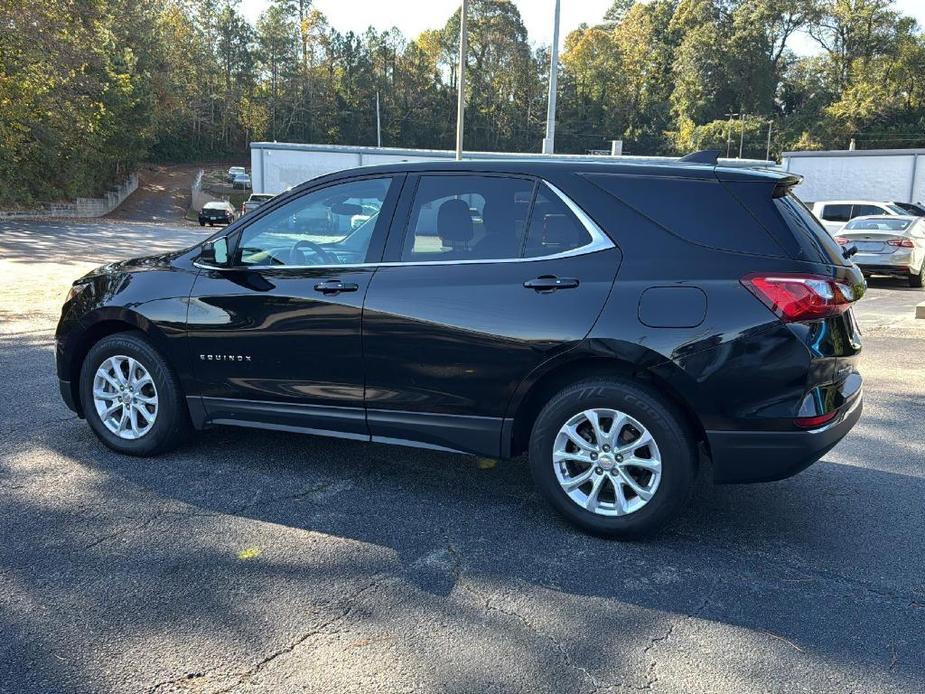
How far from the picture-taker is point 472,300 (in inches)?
154

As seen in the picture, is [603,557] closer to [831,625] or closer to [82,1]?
[831,625]

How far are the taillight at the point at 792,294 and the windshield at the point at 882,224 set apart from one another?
14.8 metres

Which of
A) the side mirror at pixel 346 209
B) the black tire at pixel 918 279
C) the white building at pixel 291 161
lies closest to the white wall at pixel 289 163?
the white building at pixel 291 161

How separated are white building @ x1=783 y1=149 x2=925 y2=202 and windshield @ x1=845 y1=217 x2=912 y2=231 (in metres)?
19.3

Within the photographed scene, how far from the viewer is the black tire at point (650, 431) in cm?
360

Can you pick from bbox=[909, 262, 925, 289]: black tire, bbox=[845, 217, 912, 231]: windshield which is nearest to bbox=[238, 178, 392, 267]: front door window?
bbox=[845, 217, 912, 231]: windshield

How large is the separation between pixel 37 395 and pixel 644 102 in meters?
97.3

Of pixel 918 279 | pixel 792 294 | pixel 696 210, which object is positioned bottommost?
pixel 918 279

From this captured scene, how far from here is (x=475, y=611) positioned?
3145 mm

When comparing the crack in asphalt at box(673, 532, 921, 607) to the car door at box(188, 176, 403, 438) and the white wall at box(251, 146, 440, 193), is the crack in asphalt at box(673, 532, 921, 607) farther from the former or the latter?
the white wall at box(251, 146, 440, 193)

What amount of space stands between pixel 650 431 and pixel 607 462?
10.4 inches

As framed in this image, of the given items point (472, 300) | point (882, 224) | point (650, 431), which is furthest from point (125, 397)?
point (882, 224)

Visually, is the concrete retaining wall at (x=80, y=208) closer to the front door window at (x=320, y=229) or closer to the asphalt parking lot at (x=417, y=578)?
the front door window at (x=320, y=229)

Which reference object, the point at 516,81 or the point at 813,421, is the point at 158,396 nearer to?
the point at 813,421
